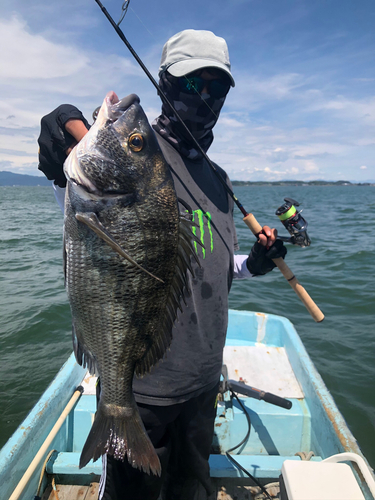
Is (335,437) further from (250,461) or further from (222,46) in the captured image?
(222,46)

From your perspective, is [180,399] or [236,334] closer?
[180,399]

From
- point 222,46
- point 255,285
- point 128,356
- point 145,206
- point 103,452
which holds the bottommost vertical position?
point 255,285

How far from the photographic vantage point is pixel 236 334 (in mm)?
4996

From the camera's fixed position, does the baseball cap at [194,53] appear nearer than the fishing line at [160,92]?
Yes

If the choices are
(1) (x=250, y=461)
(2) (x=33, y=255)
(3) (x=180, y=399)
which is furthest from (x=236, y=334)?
(2) (x=33, y=255)

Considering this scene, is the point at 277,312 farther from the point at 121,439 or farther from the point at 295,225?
the point at 121,439

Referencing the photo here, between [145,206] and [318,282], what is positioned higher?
[145,206]

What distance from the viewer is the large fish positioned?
1364mm

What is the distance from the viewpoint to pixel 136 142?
1437 mm

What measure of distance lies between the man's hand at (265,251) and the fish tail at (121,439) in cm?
137

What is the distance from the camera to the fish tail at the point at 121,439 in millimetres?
1553

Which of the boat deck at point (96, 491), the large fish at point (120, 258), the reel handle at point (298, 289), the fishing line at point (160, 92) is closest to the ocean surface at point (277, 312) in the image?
the boat deck at point (96, 491)

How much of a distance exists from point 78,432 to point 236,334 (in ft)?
8.55

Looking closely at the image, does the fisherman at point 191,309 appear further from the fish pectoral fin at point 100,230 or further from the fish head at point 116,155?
the fish pectoral fin at point 100,230
